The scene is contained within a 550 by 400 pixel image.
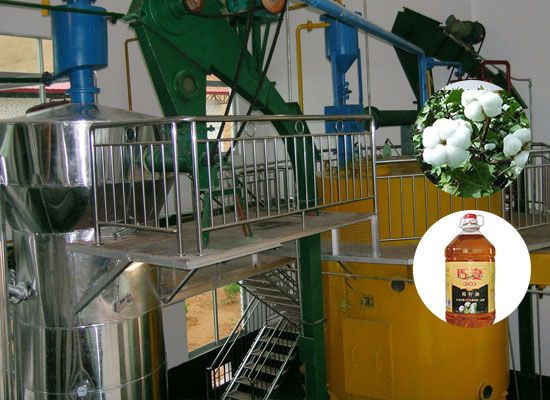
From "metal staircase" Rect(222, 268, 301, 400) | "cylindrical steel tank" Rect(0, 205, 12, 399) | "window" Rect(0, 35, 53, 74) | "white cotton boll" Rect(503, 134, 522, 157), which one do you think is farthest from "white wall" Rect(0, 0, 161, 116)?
"white cotton boll" Rect(503, 134, 522, 157)

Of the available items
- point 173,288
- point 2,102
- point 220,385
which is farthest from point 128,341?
point 220,385

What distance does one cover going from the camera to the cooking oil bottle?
80.6 inches

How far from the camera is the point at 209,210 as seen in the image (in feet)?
10.9

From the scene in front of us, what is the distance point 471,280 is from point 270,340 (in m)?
6.09

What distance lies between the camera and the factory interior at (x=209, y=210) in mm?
3312

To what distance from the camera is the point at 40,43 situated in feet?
21.9

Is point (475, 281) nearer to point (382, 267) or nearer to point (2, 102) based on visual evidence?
point (382, 267)

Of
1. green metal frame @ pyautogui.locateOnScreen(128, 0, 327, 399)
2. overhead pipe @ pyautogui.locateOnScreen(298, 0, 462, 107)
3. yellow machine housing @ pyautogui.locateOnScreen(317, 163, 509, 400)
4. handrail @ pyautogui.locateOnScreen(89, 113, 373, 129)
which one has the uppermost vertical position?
overhead pipe @ pyautogui.locateOnScreen(298, 0, 462, 107)

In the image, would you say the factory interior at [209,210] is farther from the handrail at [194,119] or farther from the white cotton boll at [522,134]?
the white cotton boll at [522,134]

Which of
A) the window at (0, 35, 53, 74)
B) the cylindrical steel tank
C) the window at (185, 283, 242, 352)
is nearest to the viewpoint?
the cylindrical steel tank

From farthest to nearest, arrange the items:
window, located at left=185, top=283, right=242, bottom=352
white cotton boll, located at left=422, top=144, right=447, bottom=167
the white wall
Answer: window, located at left=185, top=283, right=242, bottom=352 < the white wall < white cotton boll, located at left=422, top=144, right=447, bottom=167

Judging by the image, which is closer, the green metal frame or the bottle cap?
the bottle cap

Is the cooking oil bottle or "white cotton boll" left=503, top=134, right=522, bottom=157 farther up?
"white cotton boll" left=503, top=134, right=522, bottom=157

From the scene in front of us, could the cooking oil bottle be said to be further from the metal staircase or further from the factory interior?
the metal staircase
